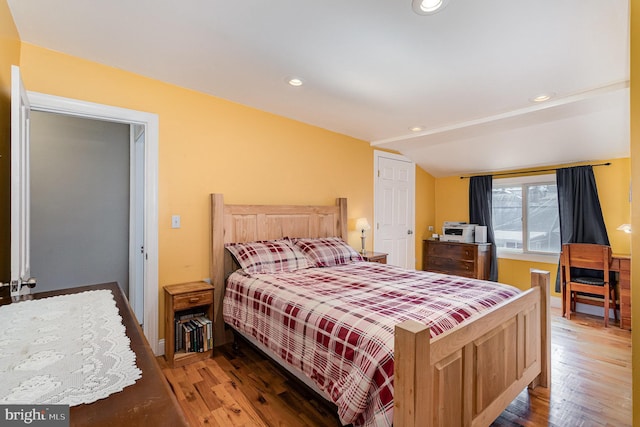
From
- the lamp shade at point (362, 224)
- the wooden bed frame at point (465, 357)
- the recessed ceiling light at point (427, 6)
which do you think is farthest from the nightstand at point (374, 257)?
the recessed ceiling light at point (427, 6)

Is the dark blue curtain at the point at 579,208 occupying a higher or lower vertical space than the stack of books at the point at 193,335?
higher

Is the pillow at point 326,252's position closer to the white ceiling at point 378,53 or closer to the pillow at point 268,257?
the pillow at point 268,257

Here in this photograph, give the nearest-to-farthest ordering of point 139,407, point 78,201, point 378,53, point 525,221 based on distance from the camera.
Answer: point 139,407 → point 378,53 → point 78,201 → point 525,221

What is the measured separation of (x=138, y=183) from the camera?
3223mm

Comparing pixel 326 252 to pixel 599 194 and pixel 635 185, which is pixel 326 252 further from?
pixel 599 194

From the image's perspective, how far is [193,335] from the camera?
2537mm

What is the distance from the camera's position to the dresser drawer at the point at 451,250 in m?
4.57

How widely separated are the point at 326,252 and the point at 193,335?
1.43 metres

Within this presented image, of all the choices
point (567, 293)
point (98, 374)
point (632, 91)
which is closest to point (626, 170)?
point (567, 293)

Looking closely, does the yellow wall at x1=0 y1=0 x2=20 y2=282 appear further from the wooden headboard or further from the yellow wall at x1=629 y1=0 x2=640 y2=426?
the yellow wall at x1=629 y1=0 x2=640 y2=426

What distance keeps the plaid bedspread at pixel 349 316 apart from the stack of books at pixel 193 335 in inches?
8.1

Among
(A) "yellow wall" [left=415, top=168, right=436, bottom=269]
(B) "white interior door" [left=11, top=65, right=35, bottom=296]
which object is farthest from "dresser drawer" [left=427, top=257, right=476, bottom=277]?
(B) "white interior door" [left=11, top=65, right=35, bottom=296]

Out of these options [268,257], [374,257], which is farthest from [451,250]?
[268,257]

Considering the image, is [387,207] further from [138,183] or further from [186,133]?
[138,183]
